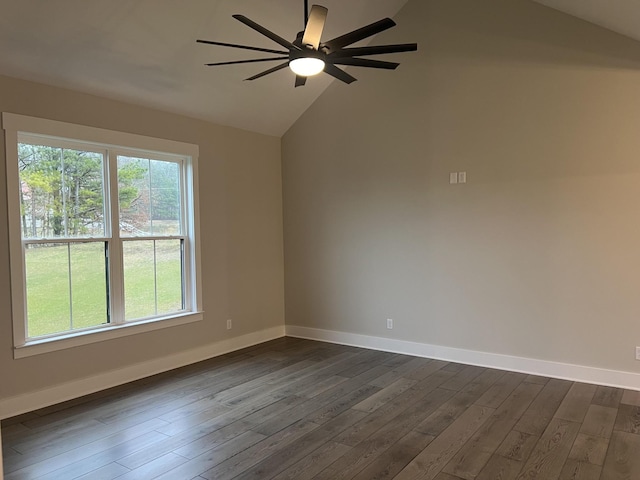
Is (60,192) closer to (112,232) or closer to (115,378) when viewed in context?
(112,232)

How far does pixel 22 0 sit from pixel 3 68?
0.63 metres

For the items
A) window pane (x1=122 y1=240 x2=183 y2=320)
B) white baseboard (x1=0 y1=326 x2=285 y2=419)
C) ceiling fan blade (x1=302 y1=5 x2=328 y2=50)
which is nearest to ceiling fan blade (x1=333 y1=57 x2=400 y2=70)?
ceiling fan blade (x1=302 y1=5 x2=328 y2=50)

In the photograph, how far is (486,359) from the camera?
4.67 meters

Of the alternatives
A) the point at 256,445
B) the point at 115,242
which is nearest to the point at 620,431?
the point at 256,445

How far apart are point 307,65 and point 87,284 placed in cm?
282

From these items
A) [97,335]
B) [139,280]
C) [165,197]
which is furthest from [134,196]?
[97,335]

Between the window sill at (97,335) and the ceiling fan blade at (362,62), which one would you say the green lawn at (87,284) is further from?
→ the ceiling fan blade at (362,62)

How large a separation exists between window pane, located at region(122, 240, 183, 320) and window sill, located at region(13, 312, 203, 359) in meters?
0.13

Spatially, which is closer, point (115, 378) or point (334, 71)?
point (334, 71)

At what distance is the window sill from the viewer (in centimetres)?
369

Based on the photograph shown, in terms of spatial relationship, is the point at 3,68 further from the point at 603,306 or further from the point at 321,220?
the point at 603,306

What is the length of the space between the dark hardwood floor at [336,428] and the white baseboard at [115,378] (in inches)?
4.7

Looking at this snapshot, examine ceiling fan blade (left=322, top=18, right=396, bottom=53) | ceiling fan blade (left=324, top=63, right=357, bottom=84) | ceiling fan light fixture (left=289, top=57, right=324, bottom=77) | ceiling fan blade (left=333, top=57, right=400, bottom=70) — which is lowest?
ceiling fan light fixture (left=289, top=57, right=324, bottom=77)

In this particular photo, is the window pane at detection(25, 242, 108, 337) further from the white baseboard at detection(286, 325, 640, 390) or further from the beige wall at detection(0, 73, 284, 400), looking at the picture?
the white baseboard at detection(286, 325, 640, 390)
